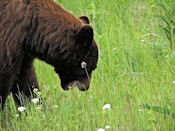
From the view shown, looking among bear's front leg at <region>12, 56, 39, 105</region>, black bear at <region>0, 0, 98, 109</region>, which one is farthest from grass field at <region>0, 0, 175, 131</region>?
black bear at <region>0, 0, 98, 109</region>

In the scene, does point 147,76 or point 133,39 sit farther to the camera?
point 133,39

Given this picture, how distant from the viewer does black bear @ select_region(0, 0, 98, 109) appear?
4.10m

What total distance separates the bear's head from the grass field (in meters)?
0.16

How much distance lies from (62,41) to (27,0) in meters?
0.57

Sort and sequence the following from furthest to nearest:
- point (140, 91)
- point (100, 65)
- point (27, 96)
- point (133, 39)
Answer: point (133, 39) → point (100, 65) → point (27, 96) → point (140, 91)

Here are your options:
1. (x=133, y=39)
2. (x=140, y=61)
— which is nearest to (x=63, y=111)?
(x=140, y=61)

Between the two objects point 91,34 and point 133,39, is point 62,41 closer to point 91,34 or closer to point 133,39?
point 91,34

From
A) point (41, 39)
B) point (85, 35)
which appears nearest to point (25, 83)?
point (41, 39)

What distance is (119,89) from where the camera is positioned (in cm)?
470

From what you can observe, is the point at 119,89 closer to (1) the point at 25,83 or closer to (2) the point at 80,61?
(2) the point at 80,61

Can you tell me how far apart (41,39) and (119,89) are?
113 cm

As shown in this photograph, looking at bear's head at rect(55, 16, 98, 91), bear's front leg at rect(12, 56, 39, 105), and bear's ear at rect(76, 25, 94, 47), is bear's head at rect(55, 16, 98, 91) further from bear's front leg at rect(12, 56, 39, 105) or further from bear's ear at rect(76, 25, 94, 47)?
bear's front leg at rect(12, 56, 39, 105)

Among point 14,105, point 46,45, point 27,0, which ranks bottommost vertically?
point 14,105

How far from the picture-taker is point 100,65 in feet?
17.7
